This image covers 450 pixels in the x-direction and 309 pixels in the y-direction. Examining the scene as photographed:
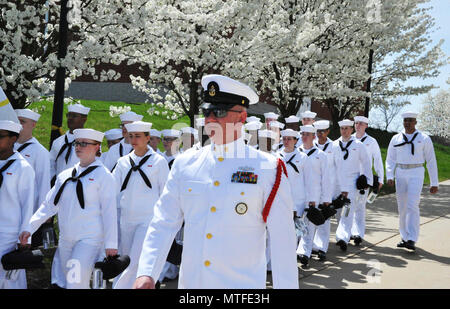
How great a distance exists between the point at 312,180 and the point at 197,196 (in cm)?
572

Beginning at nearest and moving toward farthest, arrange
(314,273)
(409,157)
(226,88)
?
(226,88), (314,273), (409,157)

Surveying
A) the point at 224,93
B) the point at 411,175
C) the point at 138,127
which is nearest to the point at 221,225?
the point at 224,93

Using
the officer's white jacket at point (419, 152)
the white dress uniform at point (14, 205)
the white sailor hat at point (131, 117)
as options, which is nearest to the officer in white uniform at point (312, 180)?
the officer's white jacket at point (419, 152)

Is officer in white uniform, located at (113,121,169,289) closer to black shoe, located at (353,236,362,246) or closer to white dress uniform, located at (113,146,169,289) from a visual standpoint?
white dress uniform, located at (113,146,169,289)

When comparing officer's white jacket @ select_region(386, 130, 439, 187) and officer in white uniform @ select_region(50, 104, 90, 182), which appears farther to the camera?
officer's white jacket @ select_region(386, 130, 439, 187)

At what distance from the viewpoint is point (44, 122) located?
854 inches

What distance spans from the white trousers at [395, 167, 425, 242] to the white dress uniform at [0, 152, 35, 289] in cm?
721

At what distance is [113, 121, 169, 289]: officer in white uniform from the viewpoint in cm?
696

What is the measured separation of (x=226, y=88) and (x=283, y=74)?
692 inches

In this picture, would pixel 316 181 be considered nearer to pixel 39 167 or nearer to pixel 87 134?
pixel 87 134

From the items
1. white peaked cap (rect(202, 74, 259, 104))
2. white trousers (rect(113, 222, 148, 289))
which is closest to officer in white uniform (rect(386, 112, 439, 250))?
white trousers (rect(113, 222, 148, 289))

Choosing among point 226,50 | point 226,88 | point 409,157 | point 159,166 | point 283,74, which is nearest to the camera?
point 226,88
